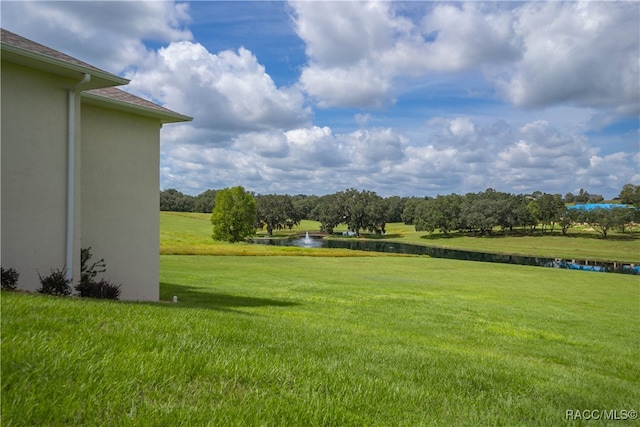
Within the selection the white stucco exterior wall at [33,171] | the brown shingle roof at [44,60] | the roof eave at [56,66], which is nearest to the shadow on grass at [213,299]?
the white stucco exterior wall at [33,171]

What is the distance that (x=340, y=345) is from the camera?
6.84m

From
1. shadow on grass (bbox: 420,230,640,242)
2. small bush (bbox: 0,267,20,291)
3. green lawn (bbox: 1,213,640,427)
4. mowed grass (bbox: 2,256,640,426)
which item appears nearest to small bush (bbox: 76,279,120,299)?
small bush (bbox: 0,267,20,291)

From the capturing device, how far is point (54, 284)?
889cm

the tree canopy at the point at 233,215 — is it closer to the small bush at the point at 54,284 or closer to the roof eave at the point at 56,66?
the roof eave at the point at 56,66

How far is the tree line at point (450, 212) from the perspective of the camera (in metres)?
99.5

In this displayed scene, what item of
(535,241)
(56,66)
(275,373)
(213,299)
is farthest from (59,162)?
(535,241)

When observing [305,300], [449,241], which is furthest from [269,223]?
[305,300]

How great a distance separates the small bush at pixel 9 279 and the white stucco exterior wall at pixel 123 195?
11.1ft

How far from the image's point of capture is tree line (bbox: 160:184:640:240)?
9950 centimetres

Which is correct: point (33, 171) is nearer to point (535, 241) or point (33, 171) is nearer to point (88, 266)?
point (88, 266)

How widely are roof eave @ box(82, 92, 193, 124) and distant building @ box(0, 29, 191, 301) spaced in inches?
1.0

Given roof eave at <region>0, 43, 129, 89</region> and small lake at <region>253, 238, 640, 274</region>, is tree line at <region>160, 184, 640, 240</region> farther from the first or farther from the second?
roof eave at <region>0, 43, 129, 89</region>

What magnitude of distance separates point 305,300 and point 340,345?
9.25m

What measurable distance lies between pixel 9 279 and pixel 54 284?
3.04ft
